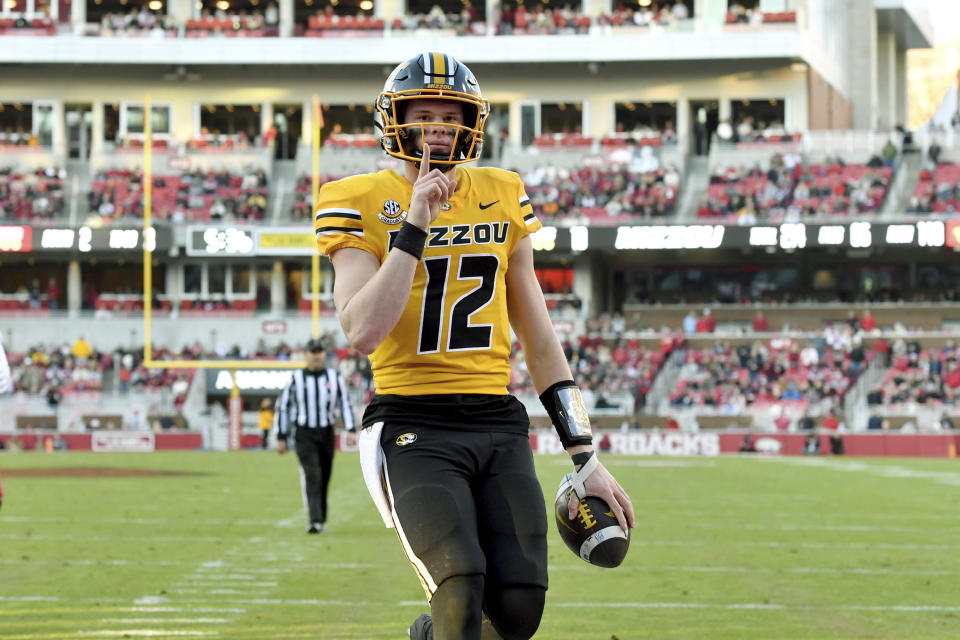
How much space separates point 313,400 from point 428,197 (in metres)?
8.58

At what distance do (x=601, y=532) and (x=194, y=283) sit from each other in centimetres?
3823

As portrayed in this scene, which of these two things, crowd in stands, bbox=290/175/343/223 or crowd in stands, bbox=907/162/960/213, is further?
crowd in stands, bbox=290/175/343/223

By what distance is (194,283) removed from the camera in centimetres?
4138

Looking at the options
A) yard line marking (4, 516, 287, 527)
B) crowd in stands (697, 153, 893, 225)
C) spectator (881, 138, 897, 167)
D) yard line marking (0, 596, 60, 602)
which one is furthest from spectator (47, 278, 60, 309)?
yard line marking (0, 596, 60, 602)

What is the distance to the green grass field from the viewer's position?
7293 millimetres

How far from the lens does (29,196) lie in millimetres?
39969

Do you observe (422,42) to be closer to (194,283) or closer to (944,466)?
(194,283)

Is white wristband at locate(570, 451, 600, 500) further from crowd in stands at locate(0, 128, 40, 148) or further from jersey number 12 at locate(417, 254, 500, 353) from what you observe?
crowd in stands at locate(0, 128, 40, 148)

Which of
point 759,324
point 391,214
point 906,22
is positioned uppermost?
point 906,22

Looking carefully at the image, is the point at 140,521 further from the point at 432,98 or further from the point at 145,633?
the point at 432,98

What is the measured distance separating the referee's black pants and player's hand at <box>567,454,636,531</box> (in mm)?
7964

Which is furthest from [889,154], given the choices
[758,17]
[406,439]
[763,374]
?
[406,439]

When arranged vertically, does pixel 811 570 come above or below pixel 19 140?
below

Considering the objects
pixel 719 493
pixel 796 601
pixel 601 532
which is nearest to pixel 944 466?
Answer: pixel 719 493
